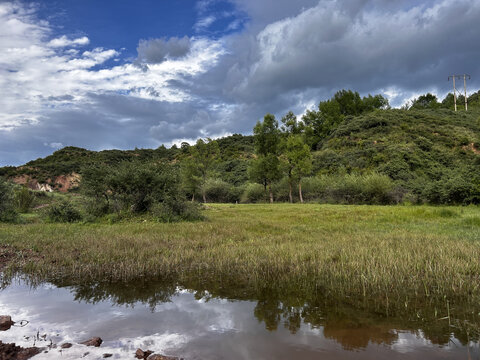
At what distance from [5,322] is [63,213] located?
14.6 metres

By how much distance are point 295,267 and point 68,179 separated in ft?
211

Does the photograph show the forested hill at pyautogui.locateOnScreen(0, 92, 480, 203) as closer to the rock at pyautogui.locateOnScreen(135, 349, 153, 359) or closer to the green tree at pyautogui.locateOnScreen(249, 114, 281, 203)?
the green tree at pyautogui.locateOnScreen(249, 114, 281, 203)

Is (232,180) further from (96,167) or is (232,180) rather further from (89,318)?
(89,318)

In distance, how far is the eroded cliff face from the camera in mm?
57406

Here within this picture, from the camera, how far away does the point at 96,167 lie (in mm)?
19578

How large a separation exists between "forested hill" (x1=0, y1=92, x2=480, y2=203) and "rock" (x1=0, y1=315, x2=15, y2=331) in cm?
2863

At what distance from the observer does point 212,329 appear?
4.46m

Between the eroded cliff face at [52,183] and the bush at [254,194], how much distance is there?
1241 inches

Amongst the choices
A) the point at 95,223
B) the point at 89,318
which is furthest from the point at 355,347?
the point at 95,223

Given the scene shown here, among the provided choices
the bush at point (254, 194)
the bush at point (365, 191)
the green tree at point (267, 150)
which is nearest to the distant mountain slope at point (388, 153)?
the bush at point (365, 191)

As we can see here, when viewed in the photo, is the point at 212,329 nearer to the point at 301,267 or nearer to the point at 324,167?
the point at 301,267

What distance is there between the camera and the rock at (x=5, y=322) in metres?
4.41

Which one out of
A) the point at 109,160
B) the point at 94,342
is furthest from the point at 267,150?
the point at 109,160

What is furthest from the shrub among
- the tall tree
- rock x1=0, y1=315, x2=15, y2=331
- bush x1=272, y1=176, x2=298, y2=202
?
rock x1=0, y1=315, x2=15, y2=331
